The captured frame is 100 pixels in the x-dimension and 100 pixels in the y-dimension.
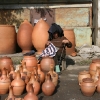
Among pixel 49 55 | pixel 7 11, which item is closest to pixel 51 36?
pixel 49 55

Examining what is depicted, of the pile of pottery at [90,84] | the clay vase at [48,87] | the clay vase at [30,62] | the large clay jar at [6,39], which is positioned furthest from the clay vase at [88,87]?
the large clay jar at [6,39]

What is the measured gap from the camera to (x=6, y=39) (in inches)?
263

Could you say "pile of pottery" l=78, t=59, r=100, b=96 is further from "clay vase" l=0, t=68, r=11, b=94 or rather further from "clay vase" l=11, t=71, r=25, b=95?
"clay vase" l=0, t=68, r=11, b=94

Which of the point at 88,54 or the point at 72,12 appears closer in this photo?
the point at 88,54

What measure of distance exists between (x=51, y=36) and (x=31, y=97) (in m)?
2.83

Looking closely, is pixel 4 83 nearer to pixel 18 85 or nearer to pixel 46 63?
pixel 18 85

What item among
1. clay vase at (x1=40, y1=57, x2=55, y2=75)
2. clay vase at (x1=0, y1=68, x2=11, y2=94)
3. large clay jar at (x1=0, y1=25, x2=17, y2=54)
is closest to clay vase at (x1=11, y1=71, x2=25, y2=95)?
clay vase at (x1=0, y1=68, x2=11, y2=94)

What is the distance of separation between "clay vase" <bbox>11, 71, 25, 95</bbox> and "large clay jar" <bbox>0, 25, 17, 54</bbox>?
2950mm

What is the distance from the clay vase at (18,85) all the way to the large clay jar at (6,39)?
295 cm

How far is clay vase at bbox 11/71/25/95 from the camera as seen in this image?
382cm

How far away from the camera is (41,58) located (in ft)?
17.7

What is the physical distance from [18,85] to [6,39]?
10.1 ft

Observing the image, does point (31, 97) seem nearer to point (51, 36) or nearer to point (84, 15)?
point (51, 36)

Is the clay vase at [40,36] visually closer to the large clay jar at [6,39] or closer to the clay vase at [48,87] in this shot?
the large clay jar at [6,39]
